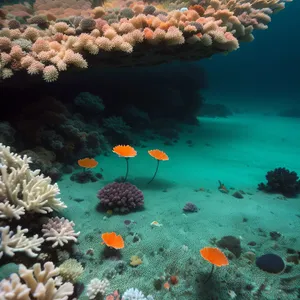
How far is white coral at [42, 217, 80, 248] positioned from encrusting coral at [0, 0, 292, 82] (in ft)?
7.61

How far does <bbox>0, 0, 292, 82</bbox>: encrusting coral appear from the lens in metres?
3.71

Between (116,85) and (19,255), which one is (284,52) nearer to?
(116,85)

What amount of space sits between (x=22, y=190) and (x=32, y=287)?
1.13 meters

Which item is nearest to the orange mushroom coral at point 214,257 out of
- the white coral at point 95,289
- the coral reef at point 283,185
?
the white coral at point 95,289

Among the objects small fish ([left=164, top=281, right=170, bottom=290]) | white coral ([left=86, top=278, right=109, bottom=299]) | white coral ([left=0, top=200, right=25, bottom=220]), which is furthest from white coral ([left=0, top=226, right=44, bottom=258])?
small fish ([left=164, top=281, right=170, bottom=290])

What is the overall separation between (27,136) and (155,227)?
3.50 meters

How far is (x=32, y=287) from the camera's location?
186 centimetres

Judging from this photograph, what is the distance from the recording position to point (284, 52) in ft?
199

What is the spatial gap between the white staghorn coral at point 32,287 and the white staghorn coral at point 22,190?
635 mm

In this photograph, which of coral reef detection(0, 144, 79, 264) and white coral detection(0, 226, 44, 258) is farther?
coral reef detection(0, 144, 79, 264)

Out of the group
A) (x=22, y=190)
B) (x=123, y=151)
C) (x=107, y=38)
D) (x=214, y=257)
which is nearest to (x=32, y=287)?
(x=22, y=190)

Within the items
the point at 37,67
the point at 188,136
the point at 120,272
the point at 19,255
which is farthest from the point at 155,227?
the point at 188,136

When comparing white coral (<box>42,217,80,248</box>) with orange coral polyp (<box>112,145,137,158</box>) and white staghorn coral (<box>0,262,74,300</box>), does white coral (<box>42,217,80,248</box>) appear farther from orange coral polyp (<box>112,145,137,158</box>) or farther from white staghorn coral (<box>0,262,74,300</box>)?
orange coral polyp (<box>112,145,137,158</box>)

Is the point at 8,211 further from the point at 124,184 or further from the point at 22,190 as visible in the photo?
the point at 124,184
